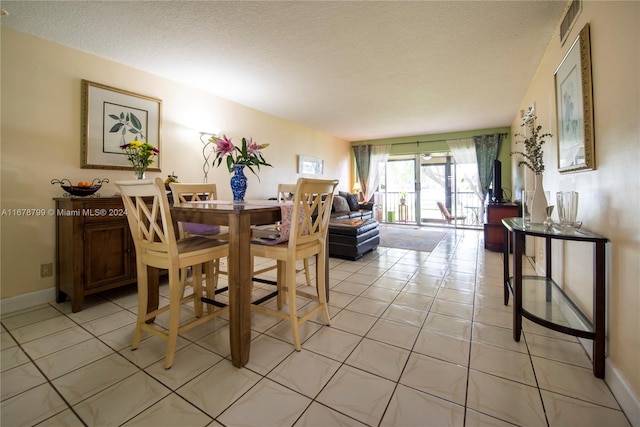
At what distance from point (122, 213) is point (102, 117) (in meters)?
1.04

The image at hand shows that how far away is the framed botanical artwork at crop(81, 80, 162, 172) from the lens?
258 cm

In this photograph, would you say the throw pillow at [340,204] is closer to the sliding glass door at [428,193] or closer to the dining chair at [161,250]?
the sliding glass door at [428,193]

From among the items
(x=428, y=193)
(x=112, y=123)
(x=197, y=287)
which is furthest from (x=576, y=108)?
(x=428, y=193)

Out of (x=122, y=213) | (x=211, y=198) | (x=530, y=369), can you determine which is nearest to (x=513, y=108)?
(x=530, y=369)

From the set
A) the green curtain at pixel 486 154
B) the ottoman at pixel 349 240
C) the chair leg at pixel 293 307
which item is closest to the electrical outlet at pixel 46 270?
the chair leg at pixel 293 307

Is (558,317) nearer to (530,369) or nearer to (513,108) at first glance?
(530,369)

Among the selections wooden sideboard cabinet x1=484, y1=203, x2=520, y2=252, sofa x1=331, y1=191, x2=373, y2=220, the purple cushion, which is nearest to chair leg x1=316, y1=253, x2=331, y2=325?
the purple cushion

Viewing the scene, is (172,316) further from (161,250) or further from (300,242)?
(300,242)

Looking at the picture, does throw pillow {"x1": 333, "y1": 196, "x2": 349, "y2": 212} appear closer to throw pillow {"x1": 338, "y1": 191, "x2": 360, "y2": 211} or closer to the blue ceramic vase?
throw pillow {"x1": 338, "y1": 191, "x2": 360, "y2": 211}

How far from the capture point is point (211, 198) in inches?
108

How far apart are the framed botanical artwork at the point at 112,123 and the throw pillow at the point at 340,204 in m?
3.41

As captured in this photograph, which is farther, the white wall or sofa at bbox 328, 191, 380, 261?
sofa at bbox 328, 191, 380, 261

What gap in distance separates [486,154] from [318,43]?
5.21m

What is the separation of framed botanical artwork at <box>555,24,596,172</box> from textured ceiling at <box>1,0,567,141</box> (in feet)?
1.87
